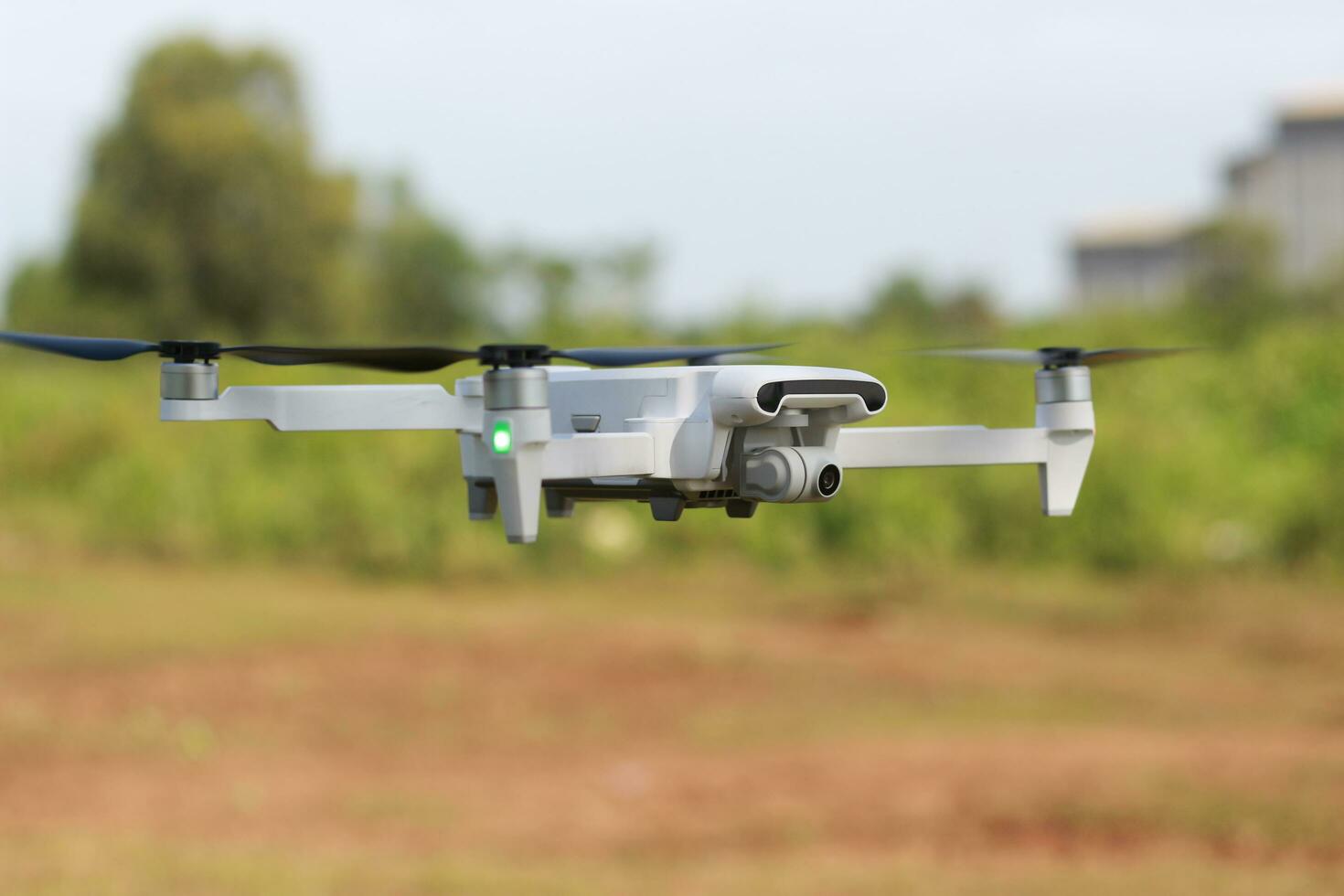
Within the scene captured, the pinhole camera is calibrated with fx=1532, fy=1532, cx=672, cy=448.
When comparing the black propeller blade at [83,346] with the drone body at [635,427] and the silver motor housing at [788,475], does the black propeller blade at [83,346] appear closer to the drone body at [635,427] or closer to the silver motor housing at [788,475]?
the drone body at [635,427]

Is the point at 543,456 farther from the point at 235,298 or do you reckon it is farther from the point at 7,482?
the point at 235,298

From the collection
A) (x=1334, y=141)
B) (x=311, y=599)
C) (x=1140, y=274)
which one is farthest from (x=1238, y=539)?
(x=1140, y=274)

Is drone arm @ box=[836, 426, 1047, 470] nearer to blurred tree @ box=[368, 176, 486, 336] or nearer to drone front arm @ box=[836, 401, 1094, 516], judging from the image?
drone front arm @ box=[836, 401, 1094, 516]

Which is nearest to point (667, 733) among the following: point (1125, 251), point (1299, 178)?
point (1299, 178)

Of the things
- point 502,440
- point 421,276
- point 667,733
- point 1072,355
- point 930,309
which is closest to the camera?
point 502,440

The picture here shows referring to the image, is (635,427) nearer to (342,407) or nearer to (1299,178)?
(342,407)

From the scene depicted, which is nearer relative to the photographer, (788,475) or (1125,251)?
(788,475)
